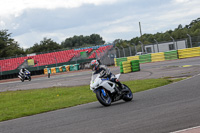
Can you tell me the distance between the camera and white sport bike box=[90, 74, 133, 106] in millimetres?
10094

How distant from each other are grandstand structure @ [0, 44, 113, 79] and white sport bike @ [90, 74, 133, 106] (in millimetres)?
36044

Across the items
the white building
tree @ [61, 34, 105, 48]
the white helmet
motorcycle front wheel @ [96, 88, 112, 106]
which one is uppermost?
tree @ [61, 34, 105, 48]

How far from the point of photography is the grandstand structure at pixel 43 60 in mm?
49341

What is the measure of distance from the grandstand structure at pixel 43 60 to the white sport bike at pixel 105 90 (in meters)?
36.0

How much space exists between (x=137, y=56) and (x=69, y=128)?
32968mm

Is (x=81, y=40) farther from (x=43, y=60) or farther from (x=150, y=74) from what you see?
(x=150, y=74)

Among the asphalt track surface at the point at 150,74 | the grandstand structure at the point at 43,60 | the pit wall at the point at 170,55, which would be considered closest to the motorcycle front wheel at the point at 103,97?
the asphalt track surface at the point at 150,74

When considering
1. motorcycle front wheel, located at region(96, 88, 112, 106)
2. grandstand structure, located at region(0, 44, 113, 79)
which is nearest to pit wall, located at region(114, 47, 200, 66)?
grandstand structure, located at region(0, 44, 113, 79)

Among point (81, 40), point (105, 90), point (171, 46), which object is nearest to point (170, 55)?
point (171, 46)

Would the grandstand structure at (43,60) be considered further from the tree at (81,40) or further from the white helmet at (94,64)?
the tree at (81,40)

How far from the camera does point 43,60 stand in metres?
53.1

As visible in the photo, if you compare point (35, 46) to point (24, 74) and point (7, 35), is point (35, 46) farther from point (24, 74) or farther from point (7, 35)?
point (24, 74)

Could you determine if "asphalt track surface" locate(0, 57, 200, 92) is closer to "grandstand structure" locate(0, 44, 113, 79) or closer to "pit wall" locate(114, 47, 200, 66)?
"pit wall" locate(114, 47, 200, 66)

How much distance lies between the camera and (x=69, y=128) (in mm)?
7027
